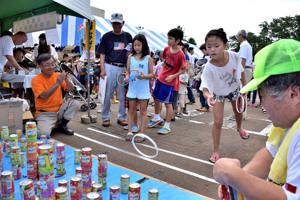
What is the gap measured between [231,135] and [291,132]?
3.85 m

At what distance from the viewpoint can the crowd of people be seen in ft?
2.93

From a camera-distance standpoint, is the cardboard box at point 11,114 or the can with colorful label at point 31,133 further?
the cardboard box at point 11,114

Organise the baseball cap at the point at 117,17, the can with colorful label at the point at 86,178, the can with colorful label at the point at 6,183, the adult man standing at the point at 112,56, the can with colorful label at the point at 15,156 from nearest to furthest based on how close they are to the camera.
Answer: the can with colorful label at the point at 6,183 → the can with colorful label at the point at 86,178 → the can with colorful label at the point at 15,156 → the baseball cap at the point at 117,17 → the adult man standing at the point at 112,56

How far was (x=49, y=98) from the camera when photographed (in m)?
3.95

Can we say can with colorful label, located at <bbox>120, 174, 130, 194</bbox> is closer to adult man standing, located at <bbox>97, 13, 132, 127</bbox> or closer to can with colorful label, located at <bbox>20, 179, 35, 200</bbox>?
can with colorful label, located at <bbox>20, 179, 35, 200</bbox>

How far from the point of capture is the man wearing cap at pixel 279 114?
86 centimetres

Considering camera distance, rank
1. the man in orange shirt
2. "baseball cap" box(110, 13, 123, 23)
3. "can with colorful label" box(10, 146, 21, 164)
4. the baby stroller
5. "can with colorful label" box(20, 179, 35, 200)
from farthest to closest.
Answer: the baby stroller → "baseball cap" box(110, 13, 123, 23) → the man in orange shirt → "can with colorful label" box(10, 146, 21, 164) → "can with colorful label" box(20, 179, 35, 200)

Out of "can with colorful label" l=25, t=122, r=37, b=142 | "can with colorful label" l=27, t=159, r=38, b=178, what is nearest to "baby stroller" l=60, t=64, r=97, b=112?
"can with colorful label" l=25, t=122, r=37, b=142

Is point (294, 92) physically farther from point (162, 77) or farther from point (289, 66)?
point (162, 77)

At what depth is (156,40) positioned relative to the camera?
13625 millimetres

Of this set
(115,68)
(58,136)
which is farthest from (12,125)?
(115,68)

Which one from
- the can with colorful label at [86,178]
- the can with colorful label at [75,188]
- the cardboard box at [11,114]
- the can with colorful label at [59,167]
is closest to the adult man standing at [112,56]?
the cardboard box at [11,114]

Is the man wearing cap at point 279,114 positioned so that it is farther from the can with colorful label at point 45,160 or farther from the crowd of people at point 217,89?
the can with colorful label at point 45,160

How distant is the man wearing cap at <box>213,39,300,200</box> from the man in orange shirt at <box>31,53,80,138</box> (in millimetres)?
3137
